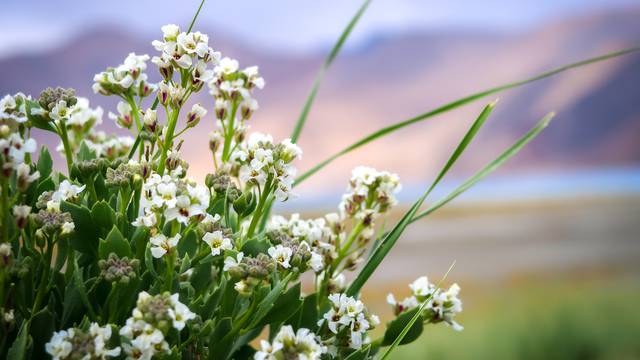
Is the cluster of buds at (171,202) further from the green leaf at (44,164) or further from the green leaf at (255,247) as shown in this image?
the green leaf at (44,164)

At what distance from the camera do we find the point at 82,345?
0.63 m

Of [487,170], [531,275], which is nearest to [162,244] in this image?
[487,170]

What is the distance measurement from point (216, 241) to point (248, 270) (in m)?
0.05

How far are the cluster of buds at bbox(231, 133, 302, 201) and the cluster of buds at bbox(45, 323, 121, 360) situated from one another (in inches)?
8.4

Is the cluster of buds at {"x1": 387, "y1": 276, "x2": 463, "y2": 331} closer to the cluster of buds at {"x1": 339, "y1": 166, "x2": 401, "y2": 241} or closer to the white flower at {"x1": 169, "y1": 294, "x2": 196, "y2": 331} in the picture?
the cluster of buds at {"x1": 339, "y1": 166, "x2": 401, "y2": 241}

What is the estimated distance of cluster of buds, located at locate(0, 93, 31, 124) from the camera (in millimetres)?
730

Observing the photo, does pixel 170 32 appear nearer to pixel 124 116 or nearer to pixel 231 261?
pixel 124 116

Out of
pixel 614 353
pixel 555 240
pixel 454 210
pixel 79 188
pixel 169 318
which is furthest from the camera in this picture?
pixel 454 210

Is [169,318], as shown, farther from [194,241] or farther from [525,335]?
[525,335]

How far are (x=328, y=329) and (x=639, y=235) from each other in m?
7.01

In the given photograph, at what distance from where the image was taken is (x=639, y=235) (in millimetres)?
7141

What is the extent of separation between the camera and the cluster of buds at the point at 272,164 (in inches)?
29.6

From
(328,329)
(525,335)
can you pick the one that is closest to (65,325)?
(328,329)

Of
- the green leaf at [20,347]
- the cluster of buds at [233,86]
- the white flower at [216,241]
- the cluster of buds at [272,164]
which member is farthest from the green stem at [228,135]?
the green leaf at [20,347]
